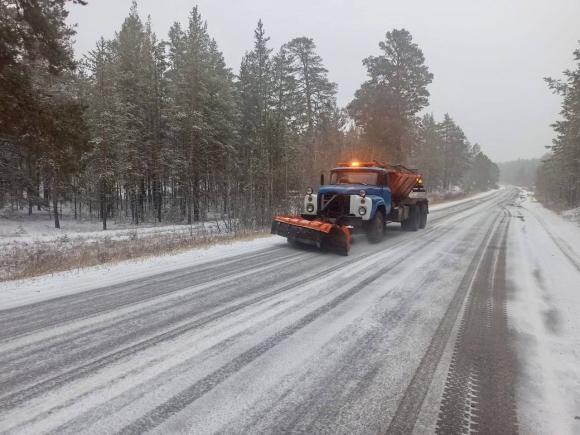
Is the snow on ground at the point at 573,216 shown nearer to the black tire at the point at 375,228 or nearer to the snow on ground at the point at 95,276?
the black tire at the point at 375,228

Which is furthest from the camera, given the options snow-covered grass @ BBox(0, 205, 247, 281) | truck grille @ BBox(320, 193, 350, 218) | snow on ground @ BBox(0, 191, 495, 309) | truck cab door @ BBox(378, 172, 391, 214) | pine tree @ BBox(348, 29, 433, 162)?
pine tree @ BBox(348, 29, 433, 162)

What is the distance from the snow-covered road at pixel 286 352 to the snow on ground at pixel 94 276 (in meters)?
0.06

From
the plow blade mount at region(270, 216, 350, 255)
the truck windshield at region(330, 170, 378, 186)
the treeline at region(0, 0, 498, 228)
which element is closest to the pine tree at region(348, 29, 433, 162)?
the treeline at region(0, 0, 498, 228)

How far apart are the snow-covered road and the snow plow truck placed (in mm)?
2275

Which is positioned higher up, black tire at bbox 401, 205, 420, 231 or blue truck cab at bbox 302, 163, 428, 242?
blue truck cab at bbox 302, 163, 428, 242

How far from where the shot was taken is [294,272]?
6.99m

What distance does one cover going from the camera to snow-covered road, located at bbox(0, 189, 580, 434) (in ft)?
8.51

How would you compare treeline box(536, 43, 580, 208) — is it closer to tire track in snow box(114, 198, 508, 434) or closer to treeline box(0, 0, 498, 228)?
treeline box(0, 0, 498, 228)

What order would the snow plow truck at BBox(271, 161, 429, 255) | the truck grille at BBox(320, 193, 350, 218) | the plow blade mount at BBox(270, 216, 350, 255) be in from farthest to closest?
the truck grille at BBox(320, 193, 350, 218)
the snow plow truck at BBox(271, 161, 429, 255)
the plow blade mount at BBox(270, 216, 350, 255)

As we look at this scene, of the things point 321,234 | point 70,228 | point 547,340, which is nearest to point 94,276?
point 321,234

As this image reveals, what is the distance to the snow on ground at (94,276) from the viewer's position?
5340mm

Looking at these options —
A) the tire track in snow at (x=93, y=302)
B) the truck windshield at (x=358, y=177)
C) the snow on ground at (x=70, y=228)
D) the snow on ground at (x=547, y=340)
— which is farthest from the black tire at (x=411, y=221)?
the snow on ground at (x=70, y=228)

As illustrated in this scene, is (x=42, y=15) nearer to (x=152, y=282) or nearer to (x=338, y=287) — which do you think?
(x=152, y=282)

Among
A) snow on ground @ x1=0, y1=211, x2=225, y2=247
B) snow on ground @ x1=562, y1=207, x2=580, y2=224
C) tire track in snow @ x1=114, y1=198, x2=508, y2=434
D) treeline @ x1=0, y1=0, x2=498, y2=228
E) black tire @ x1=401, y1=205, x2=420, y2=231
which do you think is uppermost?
treeline @ x1=0, y1=0, x2=498, y2=228
